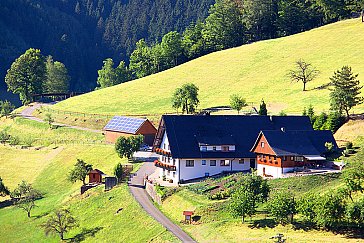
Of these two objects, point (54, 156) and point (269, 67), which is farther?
point (269, 67)

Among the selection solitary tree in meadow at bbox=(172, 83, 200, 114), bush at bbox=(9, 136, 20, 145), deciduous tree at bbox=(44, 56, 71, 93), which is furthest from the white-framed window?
deciduous tree at bbox=(44, 56, 71, 93)

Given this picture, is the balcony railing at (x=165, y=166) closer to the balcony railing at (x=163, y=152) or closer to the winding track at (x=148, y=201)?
the balcony railing at (x=163, y=152)

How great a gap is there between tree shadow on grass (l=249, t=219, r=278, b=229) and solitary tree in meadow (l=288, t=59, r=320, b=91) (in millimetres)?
67585

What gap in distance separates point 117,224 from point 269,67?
85015mm

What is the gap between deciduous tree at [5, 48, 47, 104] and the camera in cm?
15562

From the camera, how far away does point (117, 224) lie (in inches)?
2372

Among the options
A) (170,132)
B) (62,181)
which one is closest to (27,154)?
(62,181)

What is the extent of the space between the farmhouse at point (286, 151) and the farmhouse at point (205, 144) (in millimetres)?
3962

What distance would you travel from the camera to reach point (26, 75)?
15738 cm

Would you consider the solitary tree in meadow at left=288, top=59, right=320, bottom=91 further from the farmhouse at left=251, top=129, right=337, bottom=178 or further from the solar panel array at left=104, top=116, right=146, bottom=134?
the farmhouse at left=251, top=129, right=337, bottom=178

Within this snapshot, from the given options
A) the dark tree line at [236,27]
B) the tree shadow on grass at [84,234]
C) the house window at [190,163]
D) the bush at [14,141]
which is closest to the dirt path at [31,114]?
the bush at [14,141]

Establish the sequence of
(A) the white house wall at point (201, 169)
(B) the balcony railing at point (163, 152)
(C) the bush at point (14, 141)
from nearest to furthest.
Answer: (A) the white house wall at point (201, 169)
(B) the balcony railing at point (163, 152)
(C) the bush at point (14, 141)

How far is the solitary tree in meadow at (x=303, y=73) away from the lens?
11803cm

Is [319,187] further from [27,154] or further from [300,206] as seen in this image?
[27,154]
